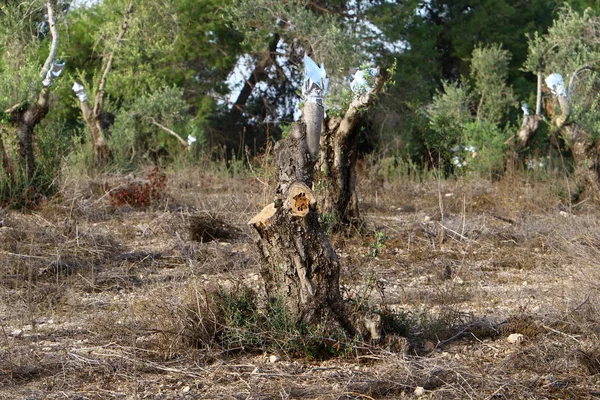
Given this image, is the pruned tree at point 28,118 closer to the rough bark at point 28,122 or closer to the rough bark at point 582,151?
the rough bark at point 28,122

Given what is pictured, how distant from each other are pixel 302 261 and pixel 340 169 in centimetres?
368

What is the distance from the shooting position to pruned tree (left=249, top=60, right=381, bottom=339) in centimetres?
402

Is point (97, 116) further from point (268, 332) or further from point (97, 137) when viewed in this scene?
point (268, 332)

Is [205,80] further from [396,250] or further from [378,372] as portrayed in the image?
[378,372]

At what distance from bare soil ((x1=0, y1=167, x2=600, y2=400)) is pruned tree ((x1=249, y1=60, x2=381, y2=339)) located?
188 mm

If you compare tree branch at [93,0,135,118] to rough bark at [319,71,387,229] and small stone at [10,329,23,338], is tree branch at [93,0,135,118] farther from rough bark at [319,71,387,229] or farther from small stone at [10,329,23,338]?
small stone at [10,329,23,338]

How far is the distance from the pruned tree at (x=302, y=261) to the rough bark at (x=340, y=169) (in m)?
3.35

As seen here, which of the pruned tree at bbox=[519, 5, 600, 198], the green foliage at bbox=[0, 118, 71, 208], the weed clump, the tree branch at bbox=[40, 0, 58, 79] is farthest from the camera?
the pruned tree at bbox=[519, 5, 600, 198]

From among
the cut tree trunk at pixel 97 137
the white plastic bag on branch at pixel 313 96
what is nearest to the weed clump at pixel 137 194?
the cut tree trunk at pixel 97 137

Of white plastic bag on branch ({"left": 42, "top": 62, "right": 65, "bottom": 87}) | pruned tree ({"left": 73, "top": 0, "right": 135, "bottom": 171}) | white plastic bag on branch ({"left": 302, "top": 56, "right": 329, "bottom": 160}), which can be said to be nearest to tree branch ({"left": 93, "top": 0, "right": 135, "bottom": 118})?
pruned tree ({"left": 73, "top": 0, "right": 135, "bottom": 171})

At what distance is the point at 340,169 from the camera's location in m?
7.65

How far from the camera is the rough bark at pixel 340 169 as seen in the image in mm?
7570

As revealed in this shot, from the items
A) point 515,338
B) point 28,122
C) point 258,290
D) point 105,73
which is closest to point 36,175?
point 28,122

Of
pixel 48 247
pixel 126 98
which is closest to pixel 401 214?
pixel 48 247
